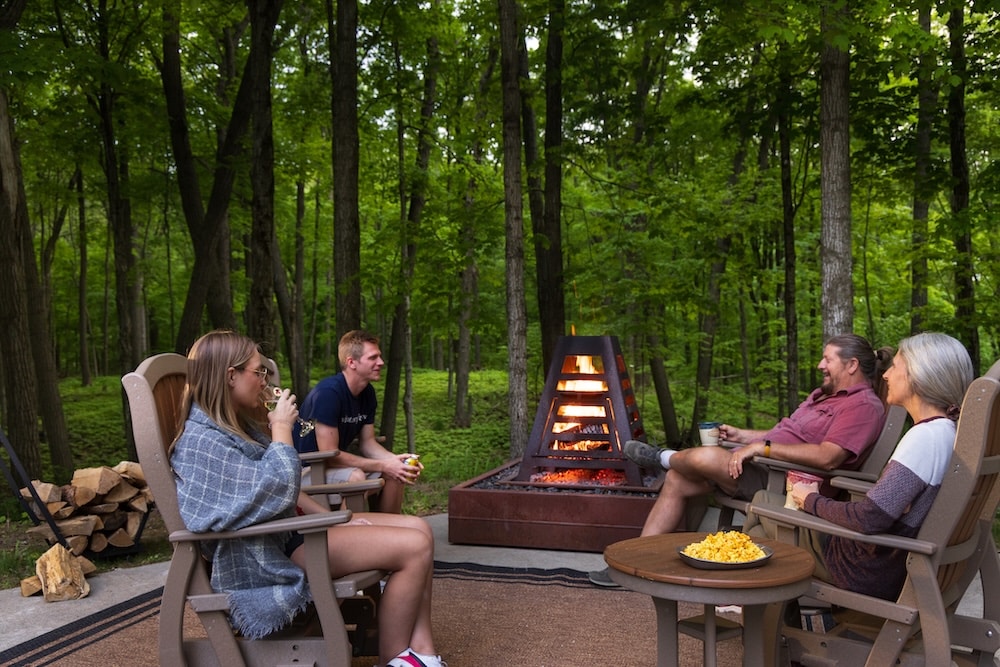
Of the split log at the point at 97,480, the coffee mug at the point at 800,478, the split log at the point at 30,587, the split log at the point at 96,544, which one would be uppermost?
the coffee mug at the point at 800,478

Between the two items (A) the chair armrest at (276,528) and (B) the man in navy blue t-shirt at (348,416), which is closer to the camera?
(A) the chair armrest at (276,528)

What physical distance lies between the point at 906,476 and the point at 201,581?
217 cm

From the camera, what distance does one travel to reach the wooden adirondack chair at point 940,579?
2.35 meters

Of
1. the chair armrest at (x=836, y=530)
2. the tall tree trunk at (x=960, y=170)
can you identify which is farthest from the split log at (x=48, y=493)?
the tall tree trunk at (x=960, y=170)

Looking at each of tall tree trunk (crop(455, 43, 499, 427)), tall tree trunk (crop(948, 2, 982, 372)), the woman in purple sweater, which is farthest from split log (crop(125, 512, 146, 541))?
tall tree trunk (crop(948, 2, 982, 372))

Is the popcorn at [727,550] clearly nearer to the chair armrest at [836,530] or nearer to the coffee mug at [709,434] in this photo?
the chair armrest at [836,530]

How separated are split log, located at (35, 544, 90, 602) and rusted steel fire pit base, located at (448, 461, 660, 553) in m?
2.21

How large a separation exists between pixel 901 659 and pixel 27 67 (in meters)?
6.75

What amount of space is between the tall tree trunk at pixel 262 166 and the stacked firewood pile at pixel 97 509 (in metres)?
3.02

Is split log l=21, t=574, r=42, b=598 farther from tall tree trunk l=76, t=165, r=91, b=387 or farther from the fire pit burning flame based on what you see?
tall tree trunk l=76, t=165, r=91, b=387

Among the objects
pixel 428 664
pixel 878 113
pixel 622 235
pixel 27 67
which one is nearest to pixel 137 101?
pixel 27 67

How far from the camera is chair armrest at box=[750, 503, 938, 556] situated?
2.39 metres

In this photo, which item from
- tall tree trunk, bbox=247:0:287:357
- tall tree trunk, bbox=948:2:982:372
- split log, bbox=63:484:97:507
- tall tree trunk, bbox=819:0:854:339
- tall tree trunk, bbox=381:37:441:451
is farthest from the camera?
tall tree trunk, bbox=381:37:441:451

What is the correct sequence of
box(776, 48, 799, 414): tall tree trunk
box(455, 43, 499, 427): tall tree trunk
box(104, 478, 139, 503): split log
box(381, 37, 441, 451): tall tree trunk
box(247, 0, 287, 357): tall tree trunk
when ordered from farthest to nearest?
1. box(381, 37, 441, 451): tall tree trunk
2. box(455, 43, 499, 427): tall tree trunk
3. box(247, 0, 287, 357): tall tree trunk
4. box(776, 48, 799, 414): tall tree trunk
5. box(104, 478, 139, 503): split log
